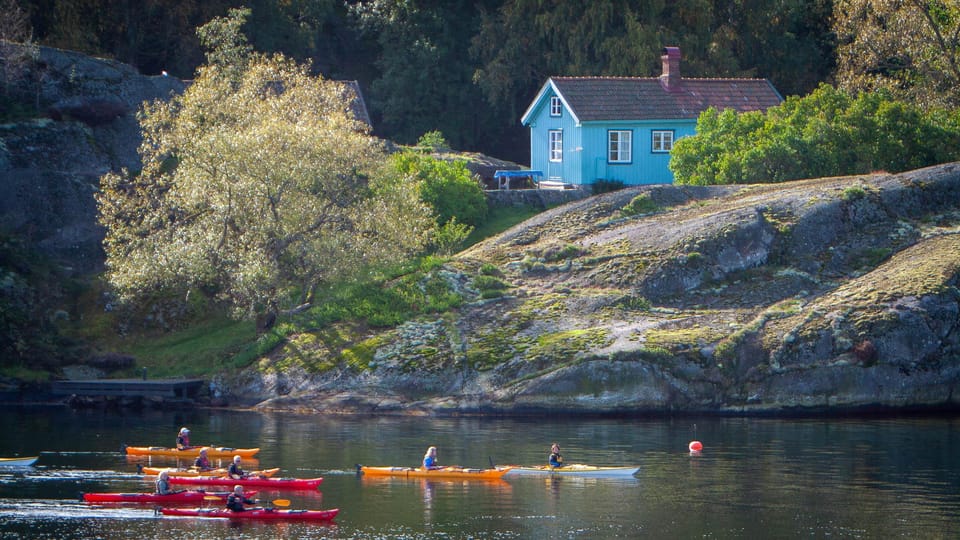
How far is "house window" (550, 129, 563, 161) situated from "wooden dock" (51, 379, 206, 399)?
28635 mm

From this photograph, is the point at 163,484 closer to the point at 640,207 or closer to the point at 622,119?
the point at 640,207

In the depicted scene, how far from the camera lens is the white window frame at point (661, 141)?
71312mm

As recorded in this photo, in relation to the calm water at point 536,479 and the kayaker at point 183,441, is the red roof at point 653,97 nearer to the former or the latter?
the calm water at point 536,479

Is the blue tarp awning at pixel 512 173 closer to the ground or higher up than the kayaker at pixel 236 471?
higher up

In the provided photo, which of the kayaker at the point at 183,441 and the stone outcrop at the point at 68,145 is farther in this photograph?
the stone outcrop at the point at 68,145

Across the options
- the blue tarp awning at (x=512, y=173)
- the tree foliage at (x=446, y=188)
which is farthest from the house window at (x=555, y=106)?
the tree foliage at (x=446, y=188)

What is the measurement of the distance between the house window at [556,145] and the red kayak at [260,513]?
132 feet

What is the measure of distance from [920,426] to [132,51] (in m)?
53.3

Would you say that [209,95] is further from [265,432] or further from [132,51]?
[132,51]

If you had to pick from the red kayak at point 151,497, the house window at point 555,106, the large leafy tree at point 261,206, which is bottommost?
the red kayak at point 151,497

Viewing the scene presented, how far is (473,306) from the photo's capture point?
55.3m

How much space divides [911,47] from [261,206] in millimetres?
39058

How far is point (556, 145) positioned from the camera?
72.8 m

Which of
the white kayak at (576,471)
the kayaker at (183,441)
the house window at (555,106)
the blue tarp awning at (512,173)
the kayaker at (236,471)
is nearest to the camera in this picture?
the kayaker at (236,471)
